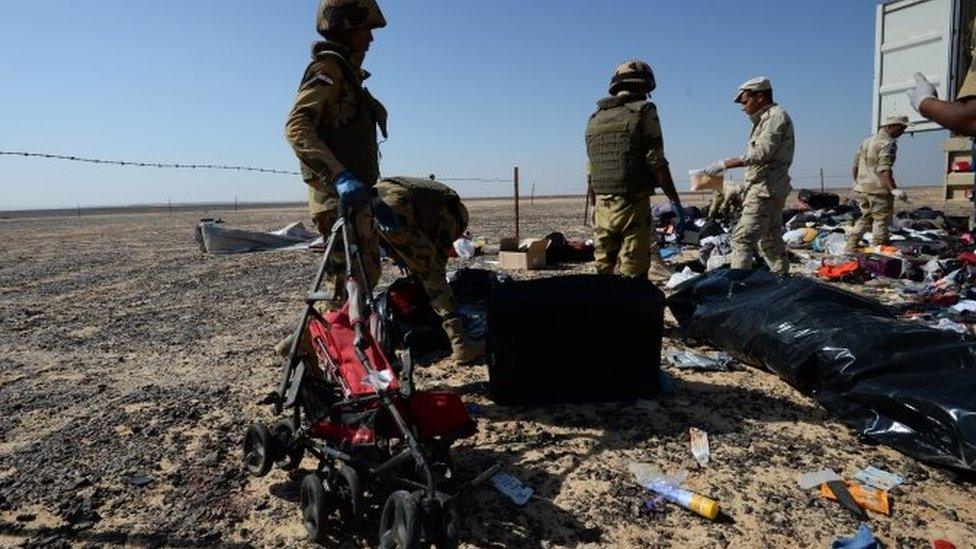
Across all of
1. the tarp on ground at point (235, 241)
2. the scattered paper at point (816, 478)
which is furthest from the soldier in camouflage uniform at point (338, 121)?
the tarp on ground at point (235, 241)

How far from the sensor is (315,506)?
6.77 feet

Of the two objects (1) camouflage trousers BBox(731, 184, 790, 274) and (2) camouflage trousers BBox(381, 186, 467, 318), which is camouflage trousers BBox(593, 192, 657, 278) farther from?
(1) camouflage trousers BBox(731, 184, 790, 274)

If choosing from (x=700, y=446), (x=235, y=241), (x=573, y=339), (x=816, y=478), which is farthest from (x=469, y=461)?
(x=235, y=241)

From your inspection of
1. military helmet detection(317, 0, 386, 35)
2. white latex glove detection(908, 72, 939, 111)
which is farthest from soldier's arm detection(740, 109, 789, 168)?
military helmet detection(317, 0, 386, 35)

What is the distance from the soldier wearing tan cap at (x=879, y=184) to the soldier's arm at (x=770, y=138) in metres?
3.71

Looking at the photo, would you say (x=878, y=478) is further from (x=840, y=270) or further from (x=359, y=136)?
(x=840, y=270)

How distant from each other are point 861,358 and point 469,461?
197 cm

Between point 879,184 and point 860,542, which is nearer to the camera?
point 860,542

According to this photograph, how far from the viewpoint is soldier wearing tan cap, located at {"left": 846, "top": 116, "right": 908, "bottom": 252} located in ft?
27.6

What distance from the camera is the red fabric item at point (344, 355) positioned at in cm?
216

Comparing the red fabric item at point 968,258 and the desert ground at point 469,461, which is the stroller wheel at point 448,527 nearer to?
the desert ground at point 469,461

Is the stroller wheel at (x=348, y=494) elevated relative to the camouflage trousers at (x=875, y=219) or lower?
lower

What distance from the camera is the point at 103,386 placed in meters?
3.86

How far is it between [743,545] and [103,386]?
12.2 feet
